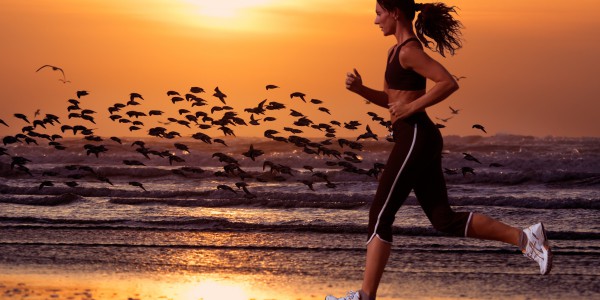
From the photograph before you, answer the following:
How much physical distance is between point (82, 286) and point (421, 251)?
3800 mm

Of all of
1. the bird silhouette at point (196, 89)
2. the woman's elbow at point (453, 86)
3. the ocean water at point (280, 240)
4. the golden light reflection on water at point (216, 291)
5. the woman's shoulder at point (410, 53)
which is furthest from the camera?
the bird silhouette at point (196, 89)

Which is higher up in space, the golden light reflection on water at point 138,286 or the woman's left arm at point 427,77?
the woman's left arm at point 427,77

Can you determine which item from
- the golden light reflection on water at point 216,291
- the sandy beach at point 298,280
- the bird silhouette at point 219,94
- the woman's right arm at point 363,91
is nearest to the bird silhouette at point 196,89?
the bird silhouette at point 219,94

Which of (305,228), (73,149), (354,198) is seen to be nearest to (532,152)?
(73,149)

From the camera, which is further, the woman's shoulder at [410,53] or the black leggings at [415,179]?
the black leggings at [415,179]

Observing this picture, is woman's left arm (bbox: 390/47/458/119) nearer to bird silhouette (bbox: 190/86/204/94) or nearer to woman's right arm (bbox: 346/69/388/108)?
woman's right arm (bbox: 346/69/388/108)

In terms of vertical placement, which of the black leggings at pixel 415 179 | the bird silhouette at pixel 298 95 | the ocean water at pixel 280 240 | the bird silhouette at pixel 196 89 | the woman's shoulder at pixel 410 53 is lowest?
the ocean water at pixel 280 240

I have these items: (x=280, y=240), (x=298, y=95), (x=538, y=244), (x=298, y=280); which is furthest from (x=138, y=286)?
(x=298, y=95)

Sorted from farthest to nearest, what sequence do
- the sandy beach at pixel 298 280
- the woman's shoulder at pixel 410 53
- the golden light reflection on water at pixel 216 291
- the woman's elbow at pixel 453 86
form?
the sandy beach at pixel 298 280, the golden light reflection on water at pixel 216 291, the woman's shoulder at pixel 410 53, the woman's elbow at pixel 453 86

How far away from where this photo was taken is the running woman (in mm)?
6383

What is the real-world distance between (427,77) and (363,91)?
0.60 meters

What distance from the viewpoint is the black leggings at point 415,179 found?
6.39 meters

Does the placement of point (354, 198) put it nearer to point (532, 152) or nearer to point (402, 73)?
point (402, 73)

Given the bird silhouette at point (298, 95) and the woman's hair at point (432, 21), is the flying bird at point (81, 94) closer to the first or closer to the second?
the bird silhouette at point (298, 95)
